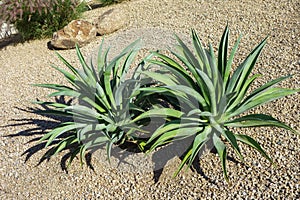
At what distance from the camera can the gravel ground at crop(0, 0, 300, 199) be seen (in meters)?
2.61

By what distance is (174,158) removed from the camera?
112 inches

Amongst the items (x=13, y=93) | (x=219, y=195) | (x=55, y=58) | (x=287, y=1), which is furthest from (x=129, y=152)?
(x=287, y=1)

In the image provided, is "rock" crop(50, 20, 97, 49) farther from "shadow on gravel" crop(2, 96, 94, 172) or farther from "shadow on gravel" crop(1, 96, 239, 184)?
"shadow on gravel" crop(1, 96, 239, 184)

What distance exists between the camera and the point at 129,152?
3041mm

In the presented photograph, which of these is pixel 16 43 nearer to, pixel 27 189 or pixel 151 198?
pixel 27 189

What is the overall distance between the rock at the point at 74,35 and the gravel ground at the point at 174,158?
13 centimetres

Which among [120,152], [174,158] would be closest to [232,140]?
[174,158]

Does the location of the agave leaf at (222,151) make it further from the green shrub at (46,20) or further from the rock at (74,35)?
the green shrub at (46,20)

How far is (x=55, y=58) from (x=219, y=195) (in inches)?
145

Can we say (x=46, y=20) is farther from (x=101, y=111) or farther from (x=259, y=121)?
(x=259, y=121)

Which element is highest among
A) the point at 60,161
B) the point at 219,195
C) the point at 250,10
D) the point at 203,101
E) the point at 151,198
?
the point at 250,10

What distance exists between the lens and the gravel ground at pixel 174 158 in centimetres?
261

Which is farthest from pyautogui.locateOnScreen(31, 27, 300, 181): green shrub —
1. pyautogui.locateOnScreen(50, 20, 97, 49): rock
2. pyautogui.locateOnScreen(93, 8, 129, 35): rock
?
pyautogui.locateOnScreen(93, 8, 129, 35): rock

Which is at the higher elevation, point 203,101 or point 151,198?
point 203,101
